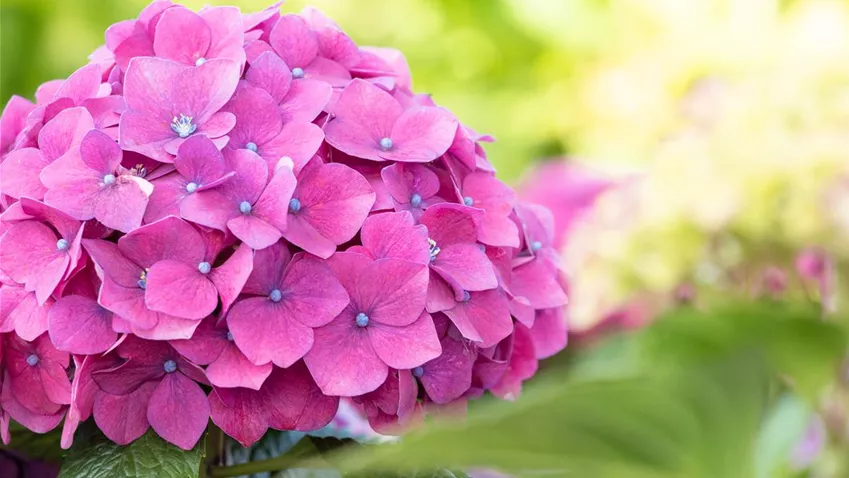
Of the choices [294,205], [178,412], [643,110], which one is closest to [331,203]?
[294,205]

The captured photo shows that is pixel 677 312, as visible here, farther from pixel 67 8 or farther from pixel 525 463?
pixel 67 8

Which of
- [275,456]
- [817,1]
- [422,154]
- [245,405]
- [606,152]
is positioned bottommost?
[606,152]

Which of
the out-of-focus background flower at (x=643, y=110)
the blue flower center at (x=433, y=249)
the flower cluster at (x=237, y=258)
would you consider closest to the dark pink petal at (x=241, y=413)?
the flower cluster at (x=237, y=258)

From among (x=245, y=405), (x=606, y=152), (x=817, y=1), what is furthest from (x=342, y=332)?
(x=817, y=1)

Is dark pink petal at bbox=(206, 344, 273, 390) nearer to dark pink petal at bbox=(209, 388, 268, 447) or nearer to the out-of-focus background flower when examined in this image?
dark pink petal at bbox=(209, 388, 268, 447)

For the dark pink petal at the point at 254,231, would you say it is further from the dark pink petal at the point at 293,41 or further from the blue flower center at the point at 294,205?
the dark pink petal at the point at 293,41

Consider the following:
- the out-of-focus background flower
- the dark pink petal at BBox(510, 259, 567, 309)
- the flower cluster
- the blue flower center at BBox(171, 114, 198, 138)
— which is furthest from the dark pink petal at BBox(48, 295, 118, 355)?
the out-of-focus background flower
